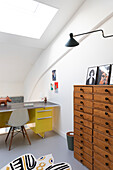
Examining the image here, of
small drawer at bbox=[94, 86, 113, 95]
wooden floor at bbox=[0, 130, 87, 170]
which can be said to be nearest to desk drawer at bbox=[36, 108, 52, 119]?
wooden floor at bbox=[0, 130, 87, 170]

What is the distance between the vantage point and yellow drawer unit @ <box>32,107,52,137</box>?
9.43 ft

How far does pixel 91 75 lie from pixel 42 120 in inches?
62.1

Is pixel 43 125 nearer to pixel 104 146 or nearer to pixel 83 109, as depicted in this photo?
pixel 83 109

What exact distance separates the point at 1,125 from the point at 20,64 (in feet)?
6.90

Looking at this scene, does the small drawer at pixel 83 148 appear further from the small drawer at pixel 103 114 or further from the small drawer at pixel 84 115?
the small drawer at pixel 103 114

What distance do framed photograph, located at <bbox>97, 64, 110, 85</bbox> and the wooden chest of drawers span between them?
0.81 feet

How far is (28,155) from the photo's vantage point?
2291mm

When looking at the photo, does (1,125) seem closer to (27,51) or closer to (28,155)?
(28,155)

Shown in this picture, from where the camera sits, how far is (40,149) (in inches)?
98.5

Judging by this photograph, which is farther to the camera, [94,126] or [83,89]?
[83,89]

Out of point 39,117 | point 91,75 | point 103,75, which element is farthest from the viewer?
point 39,117

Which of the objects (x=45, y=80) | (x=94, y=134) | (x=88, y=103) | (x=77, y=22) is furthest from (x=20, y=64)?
(x=94, y=134)

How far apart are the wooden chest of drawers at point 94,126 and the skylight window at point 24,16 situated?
192 cm

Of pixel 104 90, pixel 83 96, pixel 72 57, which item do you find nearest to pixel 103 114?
pixel 104 90
